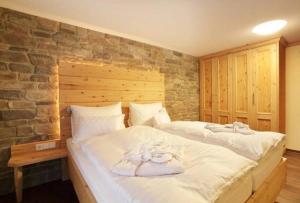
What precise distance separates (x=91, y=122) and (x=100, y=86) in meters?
0.69

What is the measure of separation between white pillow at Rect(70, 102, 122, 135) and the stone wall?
296mm

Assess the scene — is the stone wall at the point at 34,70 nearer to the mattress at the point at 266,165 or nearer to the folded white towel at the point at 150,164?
the folded white towel at the point at 150,164

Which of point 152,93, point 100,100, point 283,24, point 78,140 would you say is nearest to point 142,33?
point 152,93

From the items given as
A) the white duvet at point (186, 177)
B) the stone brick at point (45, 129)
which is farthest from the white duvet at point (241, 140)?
the stone brick at point (45, 129)

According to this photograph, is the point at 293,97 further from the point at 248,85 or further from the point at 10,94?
the point at 10,94

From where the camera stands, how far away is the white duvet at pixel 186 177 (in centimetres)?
88

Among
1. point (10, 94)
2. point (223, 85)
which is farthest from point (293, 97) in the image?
point (10, 94)

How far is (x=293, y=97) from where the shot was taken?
3436 millimetres

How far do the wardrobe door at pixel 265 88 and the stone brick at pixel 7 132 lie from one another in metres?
4.04

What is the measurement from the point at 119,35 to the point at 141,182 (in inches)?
99.5

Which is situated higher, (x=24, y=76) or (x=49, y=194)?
(x=24, y=76)

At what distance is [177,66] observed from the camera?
394 cm

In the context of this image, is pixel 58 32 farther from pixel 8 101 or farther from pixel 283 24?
pixel 283 24

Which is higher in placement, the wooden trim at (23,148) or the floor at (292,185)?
the wooden trim at (23,148)
